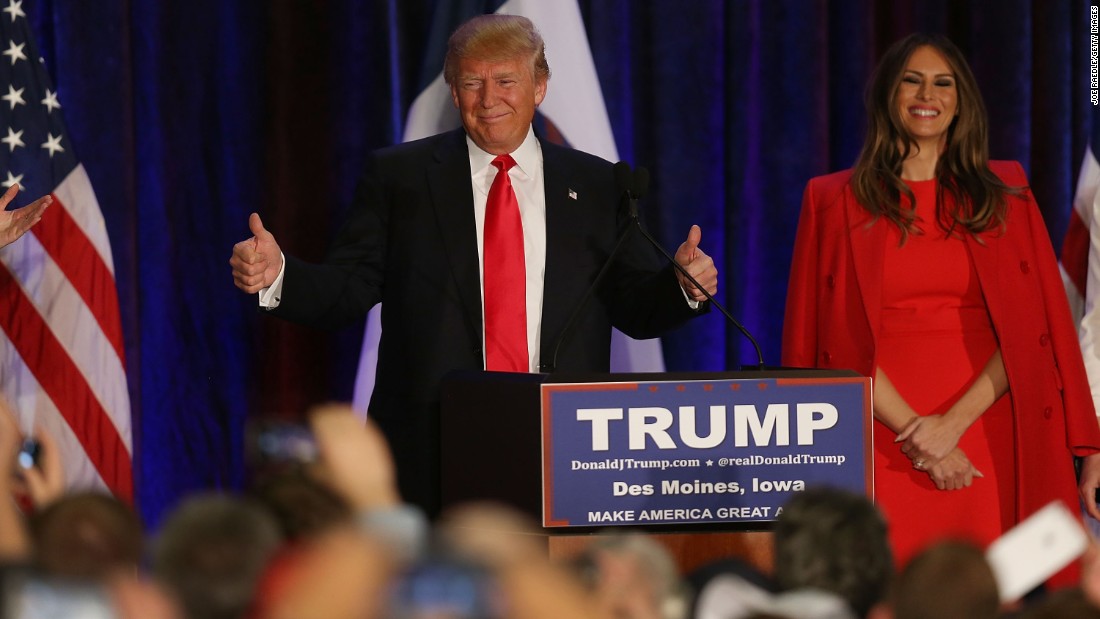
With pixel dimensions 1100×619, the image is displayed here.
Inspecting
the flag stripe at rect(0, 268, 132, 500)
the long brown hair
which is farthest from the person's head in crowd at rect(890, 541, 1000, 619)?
the flag stripe at rect(0, 268, 132, 500)

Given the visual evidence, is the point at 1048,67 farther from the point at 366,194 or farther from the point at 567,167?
the point at 366,194

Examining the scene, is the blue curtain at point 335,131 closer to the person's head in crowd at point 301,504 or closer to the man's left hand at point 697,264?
the man's left hand at point 697,264

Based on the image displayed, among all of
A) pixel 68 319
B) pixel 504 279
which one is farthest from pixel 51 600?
pixel 68 319

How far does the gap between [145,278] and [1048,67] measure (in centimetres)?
287

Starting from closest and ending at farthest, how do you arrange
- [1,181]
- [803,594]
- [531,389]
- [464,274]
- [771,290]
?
1. [803,594]
2. [531,389]
3. [464,274]
4. [1,181]
5. [771,290]

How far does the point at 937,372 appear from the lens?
10.3 feet

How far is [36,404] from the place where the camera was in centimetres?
390

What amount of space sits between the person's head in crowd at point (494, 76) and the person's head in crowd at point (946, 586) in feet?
6.39

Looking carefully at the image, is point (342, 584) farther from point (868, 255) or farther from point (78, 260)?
point (78, 260)

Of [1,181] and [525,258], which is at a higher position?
[1,181]

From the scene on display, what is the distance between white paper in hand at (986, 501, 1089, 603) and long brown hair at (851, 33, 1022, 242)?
166 centimetres

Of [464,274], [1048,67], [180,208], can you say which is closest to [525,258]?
[464,274]

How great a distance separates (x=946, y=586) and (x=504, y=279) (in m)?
1.83

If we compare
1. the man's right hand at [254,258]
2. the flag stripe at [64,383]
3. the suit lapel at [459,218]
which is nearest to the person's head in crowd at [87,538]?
the man's right hand at [254,258]
